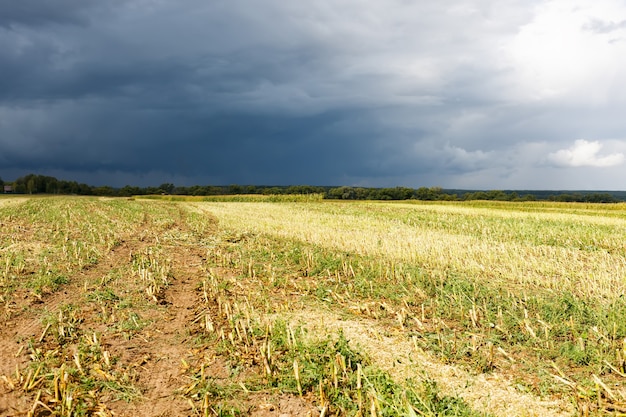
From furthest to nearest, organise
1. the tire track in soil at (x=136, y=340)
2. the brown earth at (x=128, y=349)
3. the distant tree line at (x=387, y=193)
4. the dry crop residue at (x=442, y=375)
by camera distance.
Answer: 1. the distant tree line at (x=387, y=193)
2. the tire track in soil at (x=136, y=340)
3. the brown earth at (x=128, y=349)
4. the dry crop residue at (x=442, y=375)

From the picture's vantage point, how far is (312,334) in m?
7.88

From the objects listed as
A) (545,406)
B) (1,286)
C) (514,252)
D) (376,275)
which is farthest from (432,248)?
(1,286)

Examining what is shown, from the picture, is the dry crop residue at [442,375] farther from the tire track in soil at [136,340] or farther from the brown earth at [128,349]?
the tire track in soil at [136,340]

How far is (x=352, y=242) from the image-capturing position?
18.1m

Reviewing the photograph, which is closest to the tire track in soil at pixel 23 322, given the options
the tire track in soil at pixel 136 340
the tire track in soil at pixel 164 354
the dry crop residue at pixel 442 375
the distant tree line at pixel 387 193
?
the tire track in soil at pixel 136 340

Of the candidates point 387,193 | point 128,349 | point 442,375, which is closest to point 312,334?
point 442,375

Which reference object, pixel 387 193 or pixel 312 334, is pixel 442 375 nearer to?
pixel 312 334

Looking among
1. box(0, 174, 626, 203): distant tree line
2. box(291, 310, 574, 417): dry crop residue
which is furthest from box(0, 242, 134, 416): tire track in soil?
box(0, 174, 626, 203): distant tree line

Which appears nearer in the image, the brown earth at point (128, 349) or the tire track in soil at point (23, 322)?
the brown earth at point (128, 349)

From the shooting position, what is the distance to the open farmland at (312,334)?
583 cm

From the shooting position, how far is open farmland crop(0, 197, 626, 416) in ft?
19.1

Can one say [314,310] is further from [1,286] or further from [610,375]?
[1,286]

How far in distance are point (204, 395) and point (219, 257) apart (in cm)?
992

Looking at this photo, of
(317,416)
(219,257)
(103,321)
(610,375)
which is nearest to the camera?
(317,416)
